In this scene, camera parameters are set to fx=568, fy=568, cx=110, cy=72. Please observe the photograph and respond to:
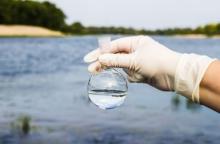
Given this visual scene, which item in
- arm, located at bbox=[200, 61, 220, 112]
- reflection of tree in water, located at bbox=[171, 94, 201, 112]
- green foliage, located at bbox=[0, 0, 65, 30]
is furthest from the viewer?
green foliage, located at bbox=[0, 0, 65, 30]

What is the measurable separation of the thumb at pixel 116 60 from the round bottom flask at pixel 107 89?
0.12ft

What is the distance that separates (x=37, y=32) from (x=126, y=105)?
2136 inches

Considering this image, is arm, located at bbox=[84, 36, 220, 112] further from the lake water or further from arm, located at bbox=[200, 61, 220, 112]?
the lake water

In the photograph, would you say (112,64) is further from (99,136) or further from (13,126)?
(13,126)

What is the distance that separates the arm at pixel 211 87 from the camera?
187 cm

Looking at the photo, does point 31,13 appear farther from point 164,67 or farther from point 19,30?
point 164,67

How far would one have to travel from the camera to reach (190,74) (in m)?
1.96

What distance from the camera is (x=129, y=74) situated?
217 centimetres

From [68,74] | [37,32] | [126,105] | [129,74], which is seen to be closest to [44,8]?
[37,32]

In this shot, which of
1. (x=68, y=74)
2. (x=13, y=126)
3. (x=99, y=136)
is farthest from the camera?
(x=68, y=74)

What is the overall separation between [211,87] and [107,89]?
0.37 metres

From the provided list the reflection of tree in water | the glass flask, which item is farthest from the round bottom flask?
the reflection of tree in water

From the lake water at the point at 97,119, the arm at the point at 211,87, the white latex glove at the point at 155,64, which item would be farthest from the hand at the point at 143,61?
the lake water at the point at 97,119

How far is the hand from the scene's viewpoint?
2.04 metres
